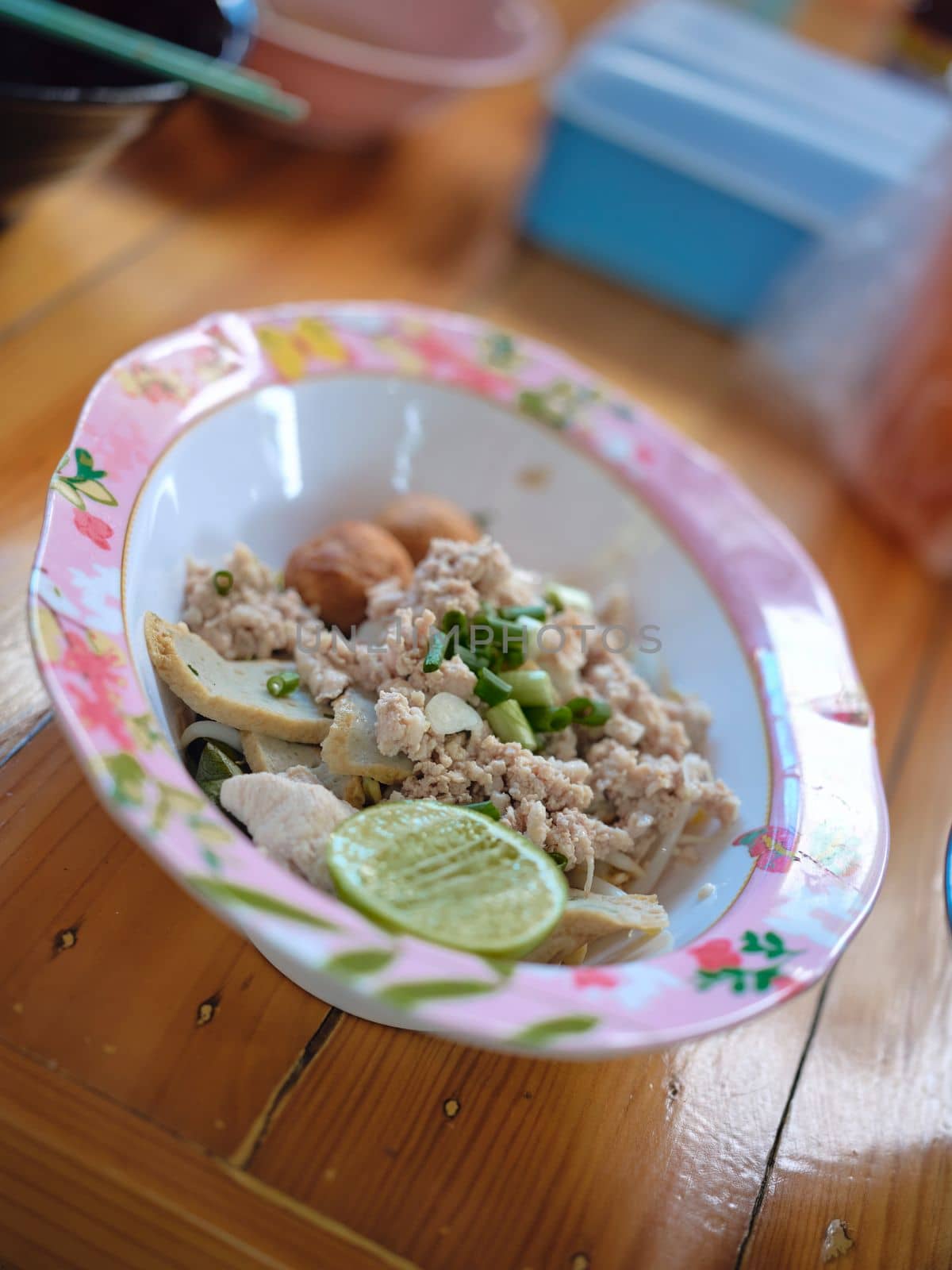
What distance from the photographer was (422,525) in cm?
155

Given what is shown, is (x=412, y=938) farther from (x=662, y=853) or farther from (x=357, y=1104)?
(x=662, y=853)

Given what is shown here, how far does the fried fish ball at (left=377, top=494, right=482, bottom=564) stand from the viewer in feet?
5.08

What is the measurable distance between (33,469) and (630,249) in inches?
63.5

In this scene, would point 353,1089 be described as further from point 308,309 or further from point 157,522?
point 308,309

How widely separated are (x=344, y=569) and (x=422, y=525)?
18 centimetres

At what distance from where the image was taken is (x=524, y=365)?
1.75 meters

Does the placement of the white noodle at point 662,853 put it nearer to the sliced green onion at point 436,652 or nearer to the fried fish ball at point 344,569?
the sliced green onion at point 436,652

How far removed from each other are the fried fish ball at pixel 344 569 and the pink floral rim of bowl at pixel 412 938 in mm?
246

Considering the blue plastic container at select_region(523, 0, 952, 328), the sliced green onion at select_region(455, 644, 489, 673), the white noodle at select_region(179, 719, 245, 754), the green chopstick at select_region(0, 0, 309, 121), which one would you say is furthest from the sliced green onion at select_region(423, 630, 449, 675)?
the blue plastic container at select_region(523, 0, 952, 328)

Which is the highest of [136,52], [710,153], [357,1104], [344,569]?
[710,153]

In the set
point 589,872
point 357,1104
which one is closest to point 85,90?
point 589,872

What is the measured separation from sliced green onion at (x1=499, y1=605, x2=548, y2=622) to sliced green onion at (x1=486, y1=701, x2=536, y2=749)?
13 centimetres

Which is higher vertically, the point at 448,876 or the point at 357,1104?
the point at 448,876

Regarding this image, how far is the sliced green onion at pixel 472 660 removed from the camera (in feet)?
4.25
